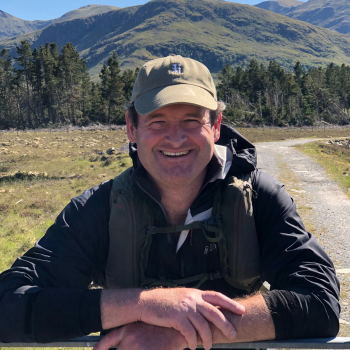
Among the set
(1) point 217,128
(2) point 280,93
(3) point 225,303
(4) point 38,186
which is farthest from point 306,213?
(2) point 280,93

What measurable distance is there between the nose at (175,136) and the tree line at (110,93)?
54131mm

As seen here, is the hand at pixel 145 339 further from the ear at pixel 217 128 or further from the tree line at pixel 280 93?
Answer: the tree line at pixel 280 93

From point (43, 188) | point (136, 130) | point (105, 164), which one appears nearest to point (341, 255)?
point (136, 130)

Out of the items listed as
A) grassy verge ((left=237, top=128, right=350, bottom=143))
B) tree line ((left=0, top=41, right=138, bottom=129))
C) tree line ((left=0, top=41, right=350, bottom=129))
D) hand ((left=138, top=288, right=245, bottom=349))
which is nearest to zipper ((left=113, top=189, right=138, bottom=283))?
hand ((left=138, top=288, right=245, bottom=349))

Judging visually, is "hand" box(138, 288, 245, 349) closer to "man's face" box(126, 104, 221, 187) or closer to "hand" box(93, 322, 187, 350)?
"hand" box(93, 322, 187, 350)

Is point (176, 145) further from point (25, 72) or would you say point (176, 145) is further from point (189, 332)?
point (25, 72)

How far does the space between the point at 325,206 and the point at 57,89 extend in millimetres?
67114

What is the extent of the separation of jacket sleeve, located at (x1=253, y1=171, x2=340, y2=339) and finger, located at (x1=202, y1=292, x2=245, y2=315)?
0.17 m

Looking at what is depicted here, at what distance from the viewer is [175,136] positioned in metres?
2.38

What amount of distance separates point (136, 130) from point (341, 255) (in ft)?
15.5

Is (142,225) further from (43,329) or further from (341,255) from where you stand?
(341,255)

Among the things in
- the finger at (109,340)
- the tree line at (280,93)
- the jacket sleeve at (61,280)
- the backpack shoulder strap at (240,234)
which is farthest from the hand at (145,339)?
the tree line at (280,93)

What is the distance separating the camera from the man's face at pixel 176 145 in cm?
238

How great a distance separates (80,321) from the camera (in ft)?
6.23
